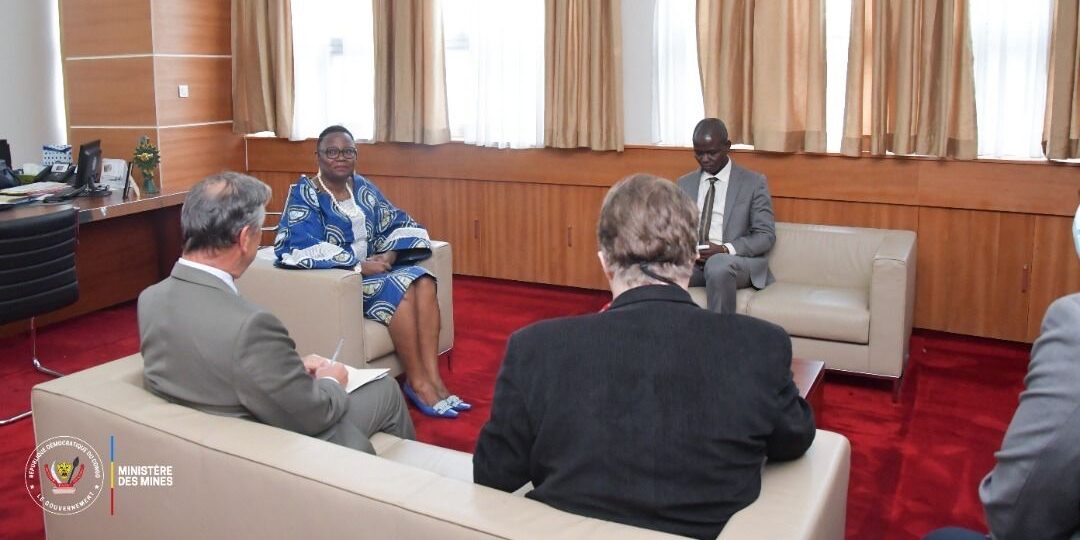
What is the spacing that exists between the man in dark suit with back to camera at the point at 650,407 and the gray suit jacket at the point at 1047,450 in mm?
389

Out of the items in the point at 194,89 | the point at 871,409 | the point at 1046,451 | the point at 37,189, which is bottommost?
the point at 871,409

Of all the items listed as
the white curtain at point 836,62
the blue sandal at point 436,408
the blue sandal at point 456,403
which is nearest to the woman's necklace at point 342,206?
the blue sandal at point 436,408

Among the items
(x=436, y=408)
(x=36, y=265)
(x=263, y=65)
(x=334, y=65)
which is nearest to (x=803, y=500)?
(x=436, y=408)

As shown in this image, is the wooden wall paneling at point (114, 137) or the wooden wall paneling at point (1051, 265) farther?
the wooden wall paneling at point (114, 137)

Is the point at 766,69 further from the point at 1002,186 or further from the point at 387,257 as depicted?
the point at 387,257

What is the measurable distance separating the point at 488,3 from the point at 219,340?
182 inches

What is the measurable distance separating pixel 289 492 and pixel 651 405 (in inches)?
28.7

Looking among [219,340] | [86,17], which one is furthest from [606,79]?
[219,340]

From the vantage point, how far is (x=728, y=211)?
16.4 ft

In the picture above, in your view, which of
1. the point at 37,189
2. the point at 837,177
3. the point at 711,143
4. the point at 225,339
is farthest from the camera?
the point at 837,177

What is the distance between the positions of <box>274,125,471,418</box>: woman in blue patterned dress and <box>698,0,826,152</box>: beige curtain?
216cm

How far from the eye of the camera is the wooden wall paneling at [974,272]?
5.18 metres

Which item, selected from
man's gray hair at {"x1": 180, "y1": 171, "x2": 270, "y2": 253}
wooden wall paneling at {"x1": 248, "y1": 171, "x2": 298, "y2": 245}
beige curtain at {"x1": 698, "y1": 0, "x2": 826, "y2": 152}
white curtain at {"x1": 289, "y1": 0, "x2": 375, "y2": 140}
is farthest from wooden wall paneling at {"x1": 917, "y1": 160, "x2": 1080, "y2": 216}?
wooden wall paneling at {"x1": 248, "y1": 171, "x2": 298, "y2": 245}

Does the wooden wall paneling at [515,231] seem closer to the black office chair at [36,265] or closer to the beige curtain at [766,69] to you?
the beige curtain at [766,69]
